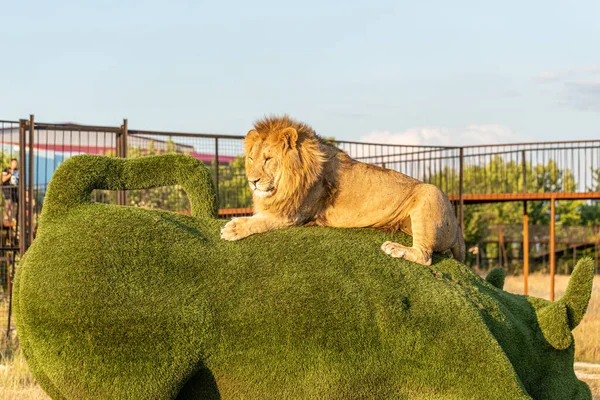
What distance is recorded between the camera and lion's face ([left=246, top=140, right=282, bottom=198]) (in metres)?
4.17

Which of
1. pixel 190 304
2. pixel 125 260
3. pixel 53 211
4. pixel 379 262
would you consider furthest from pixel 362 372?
pixel 53 211

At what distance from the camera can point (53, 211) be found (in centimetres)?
383

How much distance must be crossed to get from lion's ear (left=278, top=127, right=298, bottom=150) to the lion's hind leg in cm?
70

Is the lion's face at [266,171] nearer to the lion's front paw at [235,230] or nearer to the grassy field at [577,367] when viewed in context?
the lion's front paw at [235,230]

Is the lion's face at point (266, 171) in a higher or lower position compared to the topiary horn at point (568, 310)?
higher

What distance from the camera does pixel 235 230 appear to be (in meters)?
3.87

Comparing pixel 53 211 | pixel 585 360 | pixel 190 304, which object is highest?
pixel 53 211

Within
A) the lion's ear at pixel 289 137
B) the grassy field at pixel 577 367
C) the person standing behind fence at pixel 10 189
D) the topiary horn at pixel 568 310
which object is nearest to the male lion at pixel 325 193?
the lion's ear at pixel 289 137

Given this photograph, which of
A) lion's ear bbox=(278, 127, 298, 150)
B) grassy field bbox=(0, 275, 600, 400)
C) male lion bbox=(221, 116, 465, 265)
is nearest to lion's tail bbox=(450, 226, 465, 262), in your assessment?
male lion bbox=(221, 116, 465, 265)

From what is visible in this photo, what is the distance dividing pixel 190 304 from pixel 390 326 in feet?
2.93

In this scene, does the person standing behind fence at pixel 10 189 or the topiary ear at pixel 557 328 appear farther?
the person standing behind fence at pixel 10 189

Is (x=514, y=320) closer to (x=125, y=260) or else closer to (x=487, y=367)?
(x=487, y=367)

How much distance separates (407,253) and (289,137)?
86 centimetres

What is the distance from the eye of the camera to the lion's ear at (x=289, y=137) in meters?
4.16
